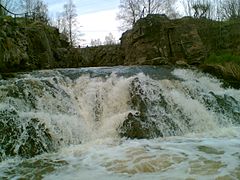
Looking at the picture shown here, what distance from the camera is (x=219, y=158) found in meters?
6.35

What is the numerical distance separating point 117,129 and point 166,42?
36.3 feet

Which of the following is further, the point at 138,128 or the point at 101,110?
the point at 101,110

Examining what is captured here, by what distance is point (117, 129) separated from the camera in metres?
8.52


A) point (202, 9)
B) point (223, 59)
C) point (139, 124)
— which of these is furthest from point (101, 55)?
point (139, 124)

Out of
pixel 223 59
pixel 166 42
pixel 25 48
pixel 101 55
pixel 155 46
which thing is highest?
pixel 101 55

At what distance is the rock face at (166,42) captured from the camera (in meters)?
18.0

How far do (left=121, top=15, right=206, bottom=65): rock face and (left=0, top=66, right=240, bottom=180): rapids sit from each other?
5.85 metres

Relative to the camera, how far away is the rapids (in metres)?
5.99

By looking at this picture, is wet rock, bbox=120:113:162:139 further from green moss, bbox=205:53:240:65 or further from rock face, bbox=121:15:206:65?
rock face, bbox=121:15:206:65

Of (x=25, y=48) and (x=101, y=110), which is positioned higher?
(x=25, y=48)

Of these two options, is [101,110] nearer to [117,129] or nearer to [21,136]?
[117,129]

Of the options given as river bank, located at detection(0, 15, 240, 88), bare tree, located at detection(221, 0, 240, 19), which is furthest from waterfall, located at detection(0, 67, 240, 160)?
bare tree, located at detection(221, 0, 240, 19)

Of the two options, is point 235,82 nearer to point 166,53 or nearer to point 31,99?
point 166,53

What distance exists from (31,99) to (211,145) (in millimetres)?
4406
